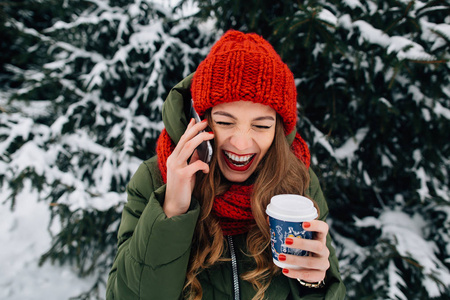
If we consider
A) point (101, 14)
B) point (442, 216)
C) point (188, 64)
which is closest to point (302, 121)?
point (188, 64)

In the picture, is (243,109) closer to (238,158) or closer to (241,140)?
(241,140)

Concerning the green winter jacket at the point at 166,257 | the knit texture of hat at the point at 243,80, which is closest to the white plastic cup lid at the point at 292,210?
the green winter jacket at the point at 166,257

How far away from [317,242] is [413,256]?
183 cm

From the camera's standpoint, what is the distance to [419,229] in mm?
2549

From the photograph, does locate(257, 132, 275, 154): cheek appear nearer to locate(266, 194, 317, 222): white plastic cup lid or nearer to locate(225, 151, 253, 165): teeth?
locate(225, 151, 253, 165): teeth

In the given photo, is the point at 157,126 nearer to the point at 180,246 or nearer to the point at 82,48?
the point at 82,48

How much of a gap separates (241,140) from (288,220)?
461 millimetres

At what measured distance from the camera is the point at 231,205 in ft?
4.48

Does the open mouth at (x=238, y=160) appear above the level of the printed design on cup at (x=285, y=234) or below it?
above

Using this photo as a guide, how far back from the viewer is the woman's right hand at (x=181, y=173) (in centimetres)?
113

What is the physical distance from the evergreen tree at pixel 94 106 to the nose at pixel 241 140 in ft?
A: 5.27

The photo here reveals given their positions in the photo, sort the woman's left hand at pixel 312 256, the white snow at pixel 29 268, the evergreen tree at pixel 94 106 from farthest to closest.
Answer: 1. the white snow at pixel 29 268
2. the evergreen tree at pixel 94 106
3. the woman's left hand at pixel 312 256

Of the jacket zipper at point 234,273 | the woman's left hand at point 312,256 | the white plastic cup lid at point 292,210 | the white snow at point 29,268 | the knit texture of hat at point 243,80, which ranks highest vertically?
the knit texture of hat at point 243,80

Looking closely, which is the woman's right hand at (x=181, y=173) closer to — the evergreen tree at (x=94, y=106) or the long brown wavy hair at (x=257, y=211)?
the long brown wavy hair at (x=257, y=211)
